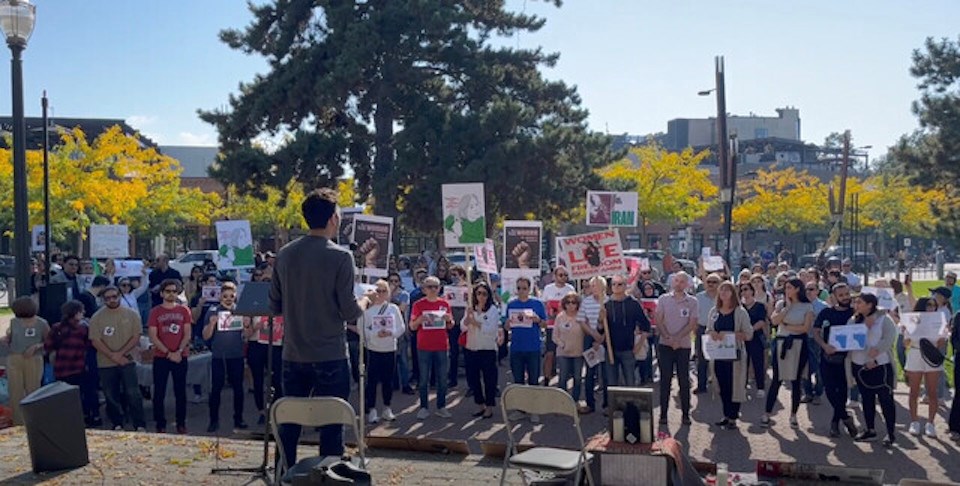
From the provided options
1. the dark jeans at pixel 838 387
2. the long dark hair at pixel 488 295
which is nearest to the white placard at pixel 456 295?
the long dark hair at pixel 488 295

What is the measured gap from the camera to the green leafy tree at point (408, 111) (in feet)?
78.5

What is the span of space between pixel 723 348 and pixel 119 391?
7.19 m

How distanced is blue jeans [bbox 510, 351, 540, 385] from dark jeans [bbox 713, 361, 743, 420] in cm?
233

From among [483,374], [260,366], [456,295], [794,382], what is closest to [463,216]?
[456,295]

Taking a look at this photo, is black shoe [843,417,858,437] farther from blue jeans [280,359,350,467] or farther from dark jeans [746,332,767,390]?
blue jeans [280,359,350,467]

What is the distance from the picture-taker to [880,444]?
32.9 ft

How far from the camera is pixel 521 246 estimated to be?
14711 millimetres

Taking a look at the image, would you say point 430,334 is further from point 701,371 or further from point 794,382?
point 794,382

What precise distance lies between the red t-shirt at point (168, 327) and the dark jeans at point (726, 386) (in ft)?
20.6

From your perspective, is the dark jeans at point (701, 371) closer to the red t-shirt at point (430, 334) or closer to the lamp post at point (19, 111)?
the red t-shirt at point (430, 334)

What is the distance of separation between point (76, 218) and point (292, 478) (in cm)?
2781

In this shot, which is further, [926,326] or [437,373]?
[437,373]

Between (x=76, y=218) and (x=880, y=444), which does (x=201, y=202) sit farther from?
(x=880, y=444)

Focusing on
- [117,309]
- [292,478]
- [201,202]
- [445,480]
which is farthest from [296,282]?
[201,202]
